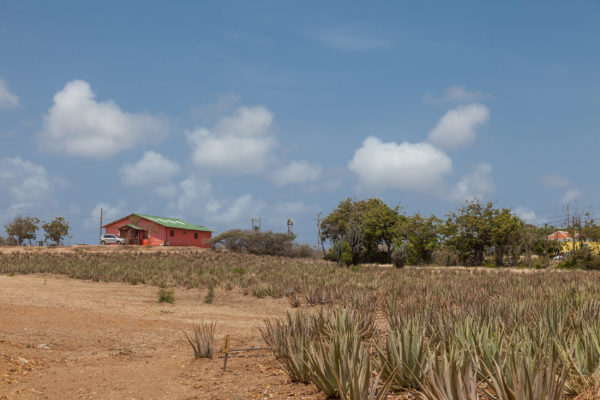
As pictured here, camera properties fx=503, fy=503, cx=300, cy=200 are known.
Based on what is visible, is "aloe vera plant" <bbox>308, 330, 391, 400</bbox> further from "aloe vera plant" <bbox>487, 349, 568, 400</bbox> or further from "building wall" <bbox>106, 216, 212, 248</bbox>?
"building wall" <bbox>106, 216, 212, 248</bbox>

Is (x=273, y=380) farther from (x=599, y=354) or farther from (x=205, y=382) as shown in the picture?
(x=599, y=354)

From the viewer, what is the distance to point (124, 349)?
376 inches

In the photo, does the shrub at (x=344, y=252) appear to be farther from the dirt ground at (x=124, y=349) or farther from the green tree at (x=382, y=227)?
the dirt ground at (x=124, y=349)

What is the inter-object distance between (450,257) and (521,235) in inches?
275

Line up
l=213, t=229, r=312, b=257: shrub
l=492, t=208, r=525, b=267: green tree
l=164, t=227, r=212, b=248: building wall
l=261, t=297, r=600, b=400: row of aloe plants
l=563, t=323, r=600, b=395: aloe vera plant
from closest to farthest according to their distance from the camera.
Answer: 1. l=261, t=297, r=600, b=400: row of aloe plants
2. l=563, t=323, r=600, b=395: aloe vera plant
3. l=492, t=208, r=525, b=267: green tree
4. l=213, t=229, r=312, b=257: shrub
5. l=164, t=227, r=212, b=248: building wall

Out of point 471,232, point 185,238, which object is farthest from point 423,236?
point 185,238

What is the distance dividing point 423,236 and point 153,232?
98.4 ft

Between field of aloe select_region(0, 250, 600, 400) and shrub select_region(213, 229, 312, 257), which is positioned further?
shrub select_region(213, 229, 312, 257)

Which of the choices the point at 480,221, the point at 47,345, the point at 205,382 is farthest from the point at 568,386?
the point at 480,221

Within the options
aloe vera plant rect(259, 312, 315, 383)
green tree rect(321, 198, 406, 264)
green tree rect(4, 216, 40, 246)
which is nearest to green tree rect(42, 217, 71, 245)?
green tree rect(4, 216, 40, 246)

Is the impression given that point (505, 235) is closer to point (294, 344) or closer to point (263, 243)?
point (263, 243)

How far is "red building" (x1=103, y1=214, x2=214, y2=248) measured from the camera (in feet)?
186

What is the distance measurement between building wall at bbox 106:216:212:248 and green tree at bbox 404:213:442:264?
23438mm

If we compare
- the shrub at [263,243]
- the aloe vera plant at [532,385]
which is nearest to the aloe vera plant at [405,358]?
the aloe vera plant at [532,385]
